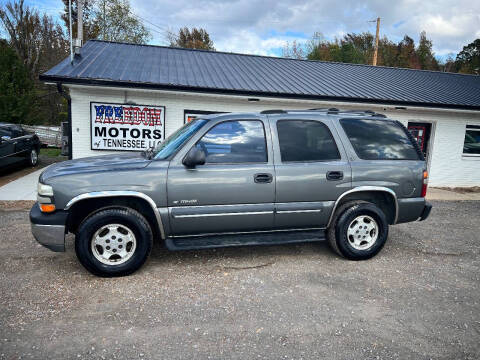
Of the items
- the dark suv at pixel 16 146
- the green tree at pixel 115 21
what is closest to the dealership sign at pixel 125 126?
the dark suv at pixel 16 146

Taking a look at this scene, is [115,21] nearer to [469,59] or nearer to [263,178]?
[263,178]

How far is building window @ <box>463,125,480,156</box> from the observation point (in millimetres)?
11891

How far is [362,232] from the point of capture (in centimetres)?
466

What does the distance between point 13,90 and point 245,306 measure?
2048 cm

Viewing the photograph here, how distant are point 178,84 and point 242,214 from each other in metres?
6.24

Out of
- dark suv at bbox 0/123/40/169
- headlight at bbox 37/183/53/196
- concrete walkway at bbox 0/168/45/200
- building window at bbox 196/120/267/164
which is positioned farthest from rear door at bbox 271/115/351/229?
dark suv at bbox 0/123/40/169

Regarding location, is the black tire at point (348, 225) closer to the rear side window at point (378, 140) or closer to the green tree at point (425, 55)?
the rear side window at point (378, 140)

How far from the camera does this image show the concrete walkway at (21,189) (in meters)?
7.84

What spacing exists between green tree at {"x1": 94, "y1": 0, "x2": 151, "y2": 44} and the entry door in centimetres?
3317

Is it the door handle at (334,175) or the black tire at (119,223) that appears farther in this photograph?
the door handle at (334,175)

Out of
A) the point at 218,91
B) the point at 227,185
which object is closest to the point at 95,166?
the point at 227,185

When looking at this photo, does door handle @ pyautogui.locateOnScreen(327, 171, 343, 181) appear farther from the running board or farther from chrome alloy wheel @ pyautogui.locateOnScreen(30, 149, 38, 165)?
chrome alloy wheel @ pyautogui.locateOnScreen(30, 149, 38, 165)

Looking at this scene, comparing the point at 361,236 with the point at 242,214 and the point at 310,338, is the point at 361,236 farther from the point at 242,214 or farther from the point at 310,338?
the point at 310,338

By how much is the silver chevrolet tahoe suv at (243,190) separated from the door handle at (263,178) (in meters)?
0.01
